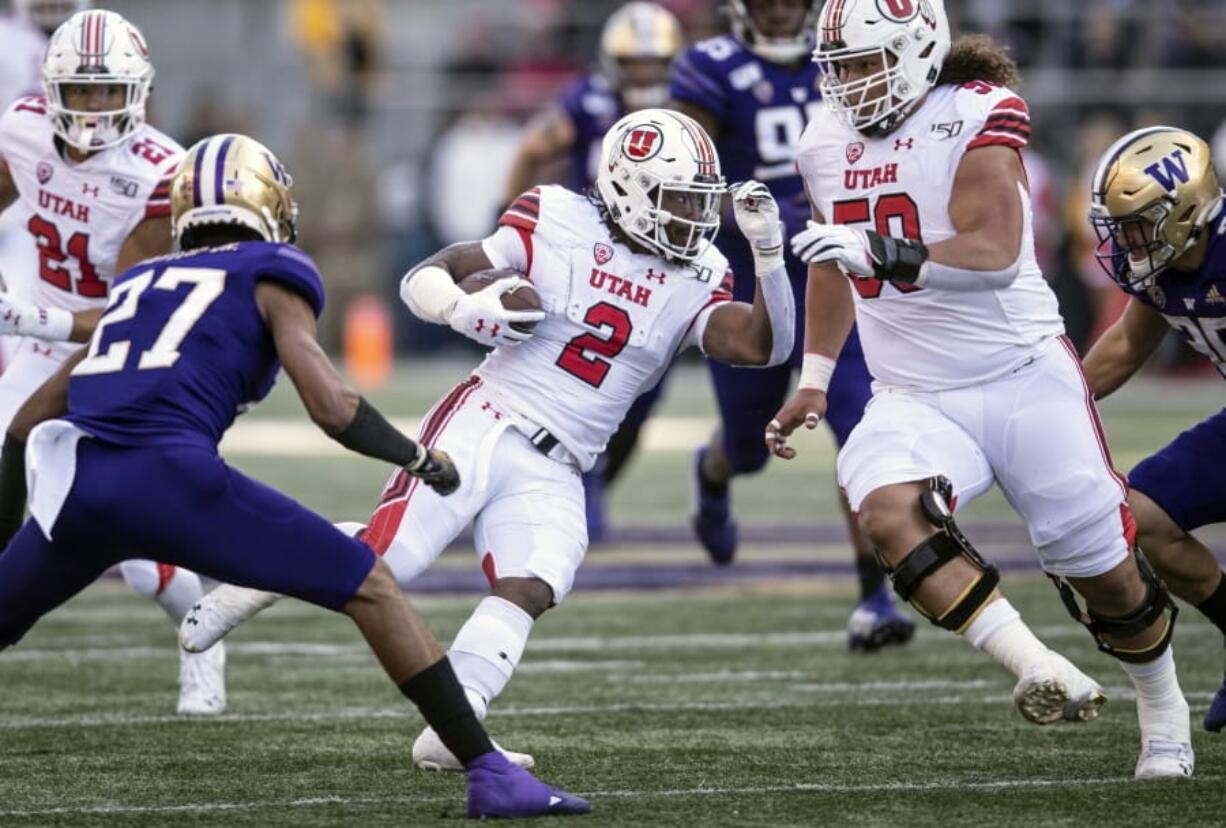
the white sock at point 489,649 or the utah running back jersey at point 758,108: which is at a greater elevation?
the utah running back jersey at point 758,108

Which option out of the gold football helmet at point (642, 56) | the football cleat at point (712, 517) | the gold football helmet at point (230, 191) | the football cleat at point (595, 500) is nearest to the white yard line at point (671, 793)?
the gold football helmet at point (230, 191)

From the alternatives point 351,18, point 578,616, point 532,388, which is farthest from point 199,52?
point 532,388

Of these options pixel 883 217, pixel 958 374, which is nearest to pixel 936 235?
pixel 883 217

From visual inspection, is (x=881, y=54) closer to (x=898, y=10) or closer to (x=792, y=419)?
(x=898, y=10)

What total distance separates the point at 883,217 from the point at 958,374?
1.35ft

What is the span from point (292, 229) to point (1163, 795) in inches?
87.8

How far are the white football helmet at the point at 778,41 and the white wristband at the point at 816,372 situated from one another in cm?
218

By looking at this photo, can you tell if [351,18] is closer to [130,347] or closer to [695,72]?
[695,72]

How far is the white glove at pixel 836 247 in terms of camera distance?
4.79 meters

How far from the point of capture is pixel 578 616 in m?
8.09

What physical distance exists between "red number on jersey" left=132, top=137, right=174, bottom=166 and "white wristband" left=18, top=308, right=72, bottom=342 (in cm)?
63

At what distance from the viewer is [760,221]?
518 centimetres

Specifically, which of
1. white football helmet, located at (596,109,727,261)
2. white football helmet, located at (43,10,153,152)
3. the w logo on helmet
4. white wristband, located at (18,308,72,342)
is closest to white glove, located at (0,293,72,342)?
white wristband, located at (18,308,72,342)

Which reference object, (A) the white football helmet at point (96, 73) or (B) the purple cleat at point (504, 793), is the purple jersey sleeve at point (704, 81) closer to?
(A) the white football helmet at point (96, 73)
